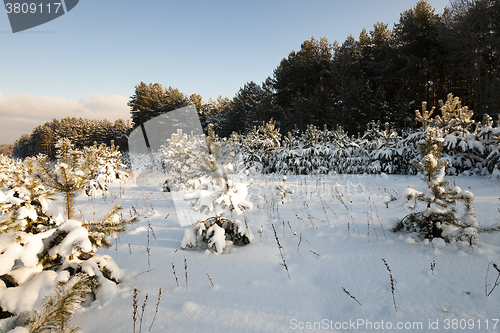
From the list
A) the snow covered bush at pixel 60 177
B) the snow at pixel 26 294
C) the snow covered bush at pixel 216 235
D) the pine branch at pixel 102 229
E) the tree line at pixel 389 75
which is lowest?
the snow covered bush at pixel 216 235

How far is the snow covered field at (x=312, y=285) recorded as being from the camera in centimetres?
168

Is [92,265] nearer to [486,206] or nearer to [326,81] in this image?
[486,206]

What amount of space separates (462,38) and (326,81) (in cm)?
1038

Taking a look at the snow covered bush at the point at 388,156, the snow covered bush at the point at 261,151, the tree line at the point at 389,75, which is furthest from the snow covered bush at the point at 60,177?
the tree line at the point at 389,75

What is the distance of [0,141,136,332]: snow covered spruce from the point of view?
4.03 ft

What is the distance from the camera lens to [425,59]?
16.8m

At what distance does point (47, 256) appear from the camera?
6.34 feet

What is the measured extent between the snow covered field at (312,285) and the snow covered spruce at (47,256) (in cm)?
40

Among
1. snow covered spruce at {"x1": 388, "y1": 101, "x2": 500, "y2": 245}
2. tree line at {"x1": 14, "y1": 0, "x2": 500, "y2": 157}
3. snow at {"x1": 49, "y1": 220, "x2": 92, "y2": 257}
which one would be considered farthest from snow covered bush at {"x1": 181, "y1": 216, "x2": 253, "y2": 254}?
tree line at {"x1": 14, "y1": 0, "x2": 500, "y2": 157}

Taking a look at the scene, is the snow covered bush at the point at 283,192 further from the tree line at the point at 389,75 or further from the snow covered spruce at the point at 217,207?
the tree line at the point at 389,75

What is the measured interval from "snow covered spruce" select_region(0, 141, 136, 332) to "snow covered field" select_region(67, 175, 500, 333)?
0.40 m

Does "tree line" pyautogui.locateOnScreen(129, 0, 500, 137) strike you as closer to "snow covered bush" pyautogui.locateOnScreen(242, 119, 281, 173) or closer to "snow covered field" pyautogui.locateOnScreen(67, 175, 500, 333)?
"snow covered bush" pyautogui.locateOnScreen(242, 119, 281, 173)

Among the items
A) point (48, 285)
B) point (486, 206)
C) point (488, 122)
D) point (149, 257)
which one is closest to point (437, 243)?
point (486, 206)

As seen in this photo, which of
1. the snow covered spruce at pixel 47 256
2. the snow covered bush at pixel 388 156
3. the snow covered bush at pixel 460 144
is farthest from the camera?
the snow covered bush at pixel 388 156
